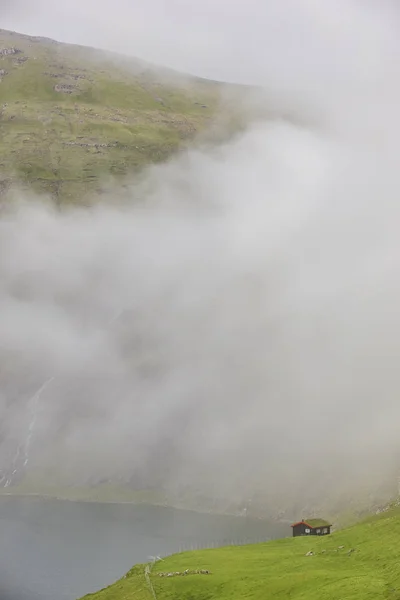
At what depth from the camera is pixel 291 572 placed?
8719 cm

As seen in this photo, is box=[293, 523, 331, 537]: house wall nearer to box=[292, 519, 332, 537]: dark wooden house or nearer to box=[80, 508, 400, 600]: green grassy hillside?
box=[292, 519, 332, 537]: dark wooden house

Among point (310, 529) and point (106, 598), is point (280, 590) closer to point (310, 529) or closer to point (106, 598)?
point (106, 598)

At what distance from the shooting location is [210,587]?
8956 centimetres

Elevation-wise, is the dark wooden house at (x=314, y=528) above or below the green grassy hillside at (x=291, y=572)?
above

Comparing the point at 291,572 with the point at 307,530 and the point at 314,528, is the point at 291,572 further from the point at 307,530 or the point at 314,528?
the point at 307,530

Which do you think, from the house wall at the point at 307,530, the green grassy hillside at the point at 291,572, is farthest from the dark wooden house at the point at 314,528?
the green grassy hillside at the point at 291,572

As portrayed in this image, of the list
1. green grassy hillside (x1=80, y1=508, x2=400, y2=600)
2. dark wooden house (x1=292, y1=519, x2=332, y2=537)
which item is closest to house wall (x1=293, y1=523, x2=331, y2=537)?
dark wooden house (x1=292, y1=519, x2=332, y2=537)

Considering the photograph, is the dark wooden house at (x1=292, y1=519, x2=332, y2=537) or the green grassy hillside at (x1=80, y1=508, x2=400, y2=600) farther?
the dark wooden house at (x1=292, y1=519, x2=332, y2=537)

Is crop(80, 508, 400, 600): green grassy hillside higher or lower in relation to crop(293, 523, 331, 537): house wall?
lower

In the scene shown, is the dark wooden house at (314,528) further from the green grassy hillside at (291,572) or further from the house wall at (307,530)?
the green grassy hillside at (291,572)

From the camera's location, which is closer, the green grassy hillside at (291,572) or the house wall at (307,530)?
the green grassy hillside at (291,572)

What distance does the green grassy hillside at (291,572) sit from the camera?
6869cm

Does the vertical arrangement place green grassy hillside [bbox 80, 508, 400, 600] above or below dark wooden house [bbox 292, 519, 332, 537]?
below

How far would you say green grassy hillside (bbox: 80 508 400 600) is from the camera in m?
68.7
